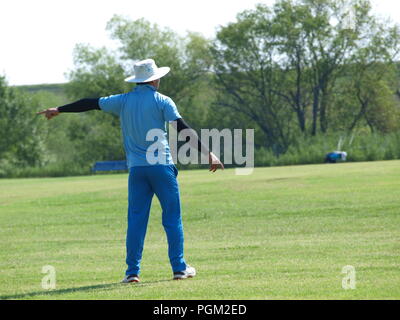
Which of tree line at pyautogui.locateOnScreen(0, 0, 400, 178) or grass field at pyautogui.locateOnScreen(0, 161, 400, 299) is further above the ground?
tree line at pyautogui.locateOnScreen(0, 0, 400, 178)

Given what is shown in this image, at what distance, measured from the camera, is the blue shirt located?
30.4ft

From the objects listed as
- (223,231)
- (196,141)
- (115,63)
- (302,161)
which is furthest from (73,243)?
(115,63)

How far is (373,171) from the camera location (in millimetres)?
32875

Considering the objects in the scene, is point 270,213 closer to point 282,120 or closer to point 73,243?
point 73,243

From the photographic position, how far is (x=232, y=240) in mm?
15922

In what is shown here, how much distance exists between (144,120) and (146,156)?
0.39 m

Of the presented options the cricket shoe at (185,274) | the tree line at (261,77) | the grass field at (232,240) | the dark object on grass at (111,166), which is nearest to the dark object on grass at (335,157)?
the dark object on grass at (111,166)

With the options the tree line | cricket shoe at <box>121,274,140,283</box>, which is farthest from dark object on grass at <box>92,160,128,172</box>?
cricket shoe at <box>121,274,140,283</box>

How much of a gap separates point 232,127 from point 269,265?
78933mm

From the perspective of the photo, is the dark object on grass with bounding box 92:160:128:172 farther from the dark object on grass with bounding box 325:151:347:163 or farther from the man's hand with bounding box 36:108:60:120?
the man's hand with bounding box 36:108:60:120

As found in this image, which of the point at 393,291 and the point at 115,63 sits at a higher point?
the point at 115,63

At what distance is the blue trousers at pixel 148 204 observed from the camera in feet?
30.8

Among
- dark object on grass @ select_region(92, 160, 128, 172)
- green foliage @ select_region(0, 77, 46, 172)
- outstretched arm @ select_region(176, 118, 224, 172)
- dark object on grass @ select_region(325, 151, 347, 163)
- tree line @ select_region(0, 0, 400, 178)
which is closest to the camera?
outstretched arm @ select_region(176, 118, 224, 172)

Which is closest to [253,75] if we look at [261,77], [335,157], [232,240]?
[261,77]
